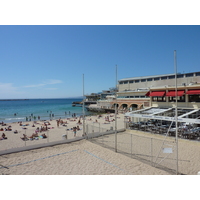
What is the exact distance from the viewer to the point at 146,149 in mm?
11227

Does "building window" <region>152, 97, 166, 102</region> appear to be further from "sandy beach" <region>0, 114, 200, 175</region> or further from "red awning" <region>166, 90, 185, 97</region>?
"sandy beach" <region>0, 114, 200, 175</region>

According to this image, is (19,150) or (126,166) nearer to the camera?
(126,166)

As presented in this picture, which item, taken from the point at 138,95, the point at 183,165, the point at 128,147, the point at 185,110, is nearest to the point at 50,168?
the point at 128,147

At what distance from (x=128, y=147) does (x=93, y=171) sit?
15.5 ft

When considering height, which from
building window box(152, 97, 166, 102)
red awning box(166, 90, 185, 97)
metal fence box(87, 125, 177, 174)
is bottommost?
metal fence box(87, 125, 177, 174)

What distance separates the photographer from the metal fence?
862 cm

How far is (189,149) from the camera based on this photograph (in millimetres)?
11031

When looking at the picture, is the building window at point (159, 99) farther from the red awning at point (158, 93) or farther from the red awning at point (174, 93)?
the red awning at point (174, 93)

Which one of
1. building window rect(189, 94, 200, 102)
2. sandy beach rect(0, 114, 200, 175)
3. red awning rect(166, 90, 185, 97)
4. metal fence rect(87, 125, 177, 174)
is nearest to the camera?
sandy beach rect(0, 114, 200, 175)

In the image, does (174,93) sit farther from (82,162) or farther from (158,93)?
(82,162)

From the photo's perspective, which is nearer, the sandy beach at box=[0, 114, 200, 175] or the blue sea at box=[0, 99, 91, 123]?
the sandy beach at box=[0, 114, 200, 175]

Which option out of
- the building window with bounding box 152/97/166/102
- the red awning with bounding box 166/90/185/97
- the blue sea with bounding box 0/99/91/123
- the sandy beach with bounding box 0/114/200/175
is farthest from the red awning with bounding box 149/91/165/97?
the blue sea with bounding box 0/99/91/123

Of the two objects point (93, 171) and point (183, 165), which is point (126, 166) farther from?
point (183, 165)

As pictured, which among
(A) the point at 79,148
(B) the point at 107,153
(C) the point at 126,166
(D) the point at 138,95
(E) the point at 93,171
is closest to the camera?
(E) the point at 93,171
